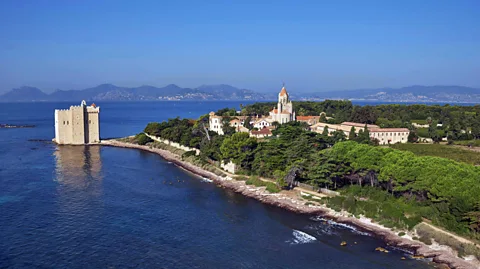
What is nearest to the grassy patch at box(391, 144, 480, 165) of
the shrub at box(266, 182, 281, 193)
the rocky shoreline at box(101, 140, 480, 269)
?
the rocky shoreline at box(101, 140, 480, 269)

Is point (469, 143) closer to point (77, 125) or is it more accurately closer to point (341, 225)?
point (341, 225)

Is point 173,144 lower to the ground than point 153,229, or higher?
higher

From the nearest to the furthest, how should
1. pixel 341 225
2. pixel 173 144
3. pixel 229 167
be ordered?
pixel 341 225
pixel 229 167
pixel 173 144

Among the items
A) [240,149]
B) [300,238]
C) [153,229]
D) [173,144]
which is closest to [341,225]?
[300,238]

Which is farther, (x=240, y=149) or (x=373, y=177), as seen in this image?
(x=240, y=149)

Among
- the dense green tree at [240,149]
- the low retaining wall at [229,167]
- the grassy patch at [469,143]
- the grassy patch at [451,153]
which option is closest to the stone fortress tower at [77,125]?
the low retaining wall at [229,167]

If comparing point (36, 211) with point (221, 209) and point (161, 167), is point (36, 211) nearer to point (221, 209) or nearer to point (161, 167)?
point (221, 209)
